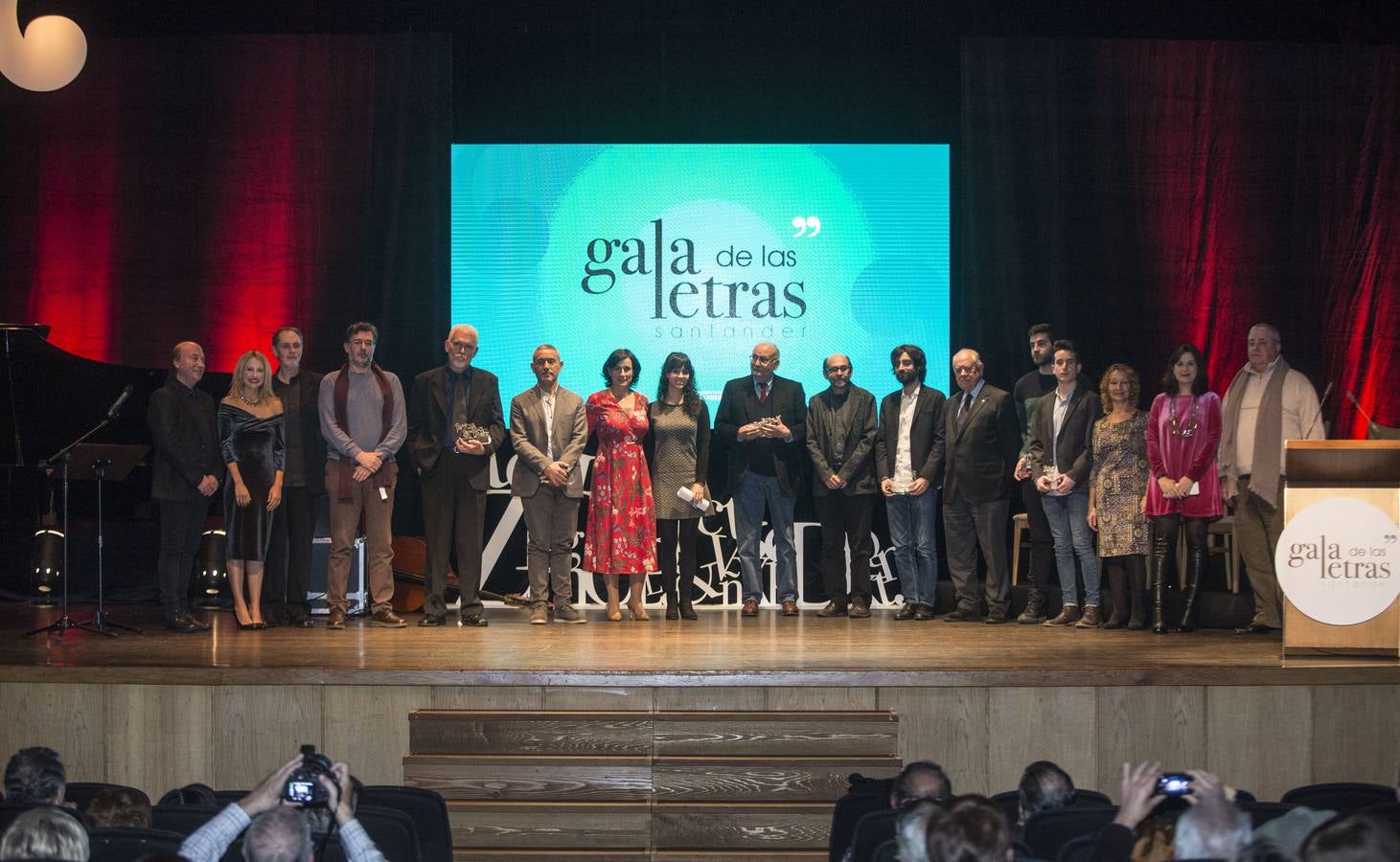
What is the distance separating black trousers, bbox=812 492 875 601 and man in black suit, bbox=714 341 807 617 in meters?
0.18

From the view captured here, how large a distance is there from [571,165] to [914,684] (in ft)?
15.1

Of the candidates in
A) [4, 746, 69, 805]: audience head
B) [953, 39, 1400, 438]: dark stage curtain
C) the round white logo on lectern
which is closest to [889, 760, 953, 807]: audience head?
[4, 746, 69, 805]: audience head

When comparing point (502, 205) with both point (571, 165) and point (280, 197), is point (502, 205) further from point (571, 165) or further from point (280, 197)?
point (280, 197)

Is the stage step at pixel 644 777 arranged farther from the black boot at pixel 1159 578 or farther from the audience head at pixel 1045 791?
the black boot at pixel 1159 578

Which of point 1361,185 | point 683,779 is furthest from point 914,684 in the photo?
point 1361,185

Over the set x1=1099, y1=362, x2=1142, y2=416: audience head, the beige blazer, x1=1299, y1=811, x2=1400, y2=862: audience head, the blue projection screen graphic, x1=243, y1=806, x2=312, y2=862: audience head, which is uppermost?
the blue projection screen graphic

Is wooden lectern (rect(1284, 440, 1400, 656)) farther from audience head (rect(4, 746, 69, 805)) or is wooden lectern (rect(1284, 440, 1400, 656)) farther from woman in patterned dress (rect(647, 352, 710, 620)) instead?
audience head (rect(4, 746, 69, 805))

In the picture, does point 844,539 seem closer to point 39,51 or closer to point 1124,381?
point 1124,381

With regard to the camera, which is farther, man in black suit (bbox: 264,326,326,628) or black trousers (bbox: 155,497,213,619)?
man in black suit (bbox: 264,326,326,628)

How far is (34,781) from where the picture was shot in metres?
3.21

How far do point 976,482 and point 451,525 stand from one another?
2706 mm

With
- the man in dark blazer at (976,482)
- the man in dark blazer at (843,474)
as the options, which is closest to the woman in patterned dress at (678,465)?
the man in dark blazer at (843,474)

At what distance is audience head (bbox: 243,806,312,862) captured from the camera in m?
2.43

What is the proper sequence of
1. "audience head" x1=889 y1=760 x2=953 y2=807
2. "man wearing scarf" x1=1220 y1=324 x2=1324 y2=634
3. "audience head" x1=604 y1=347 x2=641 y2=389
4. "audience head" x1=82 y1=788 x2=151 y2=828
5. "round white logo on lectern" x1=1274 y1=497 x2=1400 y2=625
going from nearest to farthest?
"audience head" x1=82 y1=788 x2=151 y2=828 < "audience head" x1=889 y1=760 x2=953 y2=807 < "round white logo on lectern" x1=1274 y1=497 x2=1400 y2=625 < "man wearing scarf" x1=1220 y1=324 x2=1324 y2=634 < "audience head" x1=604 y1=347 x2=641 y2=389
